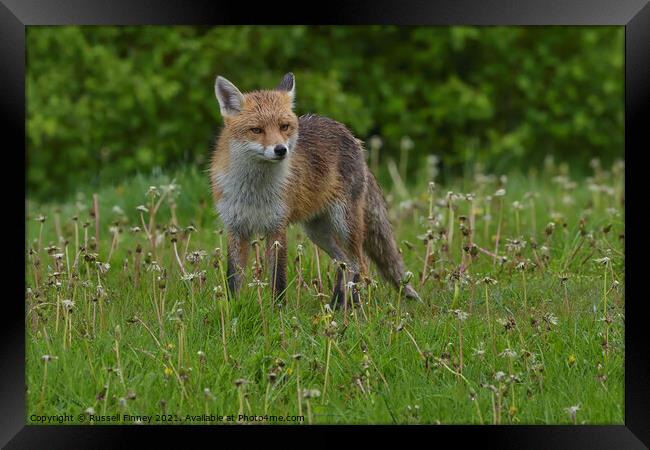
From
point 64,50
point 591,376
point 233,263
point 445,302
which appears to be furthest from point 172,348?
point 64,50

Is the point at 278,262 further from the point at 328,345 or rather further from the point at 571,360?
the point at 571,360

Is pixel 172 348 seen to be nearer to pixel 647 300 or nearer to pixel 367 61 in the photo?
pixel 647 300

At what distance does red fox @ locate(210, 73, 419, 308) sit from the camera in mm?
6332

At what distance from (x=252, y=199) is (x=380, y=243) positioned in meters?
1.17

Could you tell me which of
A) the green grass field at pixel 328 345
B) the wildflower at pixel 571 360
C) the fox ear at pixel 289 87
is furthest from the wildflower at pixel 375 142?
the wildflower at pixel 571 360

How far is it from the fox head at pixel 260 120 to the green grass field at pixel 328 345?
83cm

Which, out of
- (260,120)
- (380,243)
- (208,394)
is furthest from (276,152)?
(208,394)

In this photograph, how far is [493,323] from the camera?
550cm

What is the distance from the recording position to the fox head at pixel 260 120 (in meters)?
6.25

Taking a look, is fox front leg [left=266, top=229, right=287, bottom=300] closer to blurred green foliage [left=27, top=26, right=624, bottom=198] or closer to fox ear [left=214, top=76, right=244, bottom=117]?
fox ear [left=214, top=76, right=244, bottom=117]

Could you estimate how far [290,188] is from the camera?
21.7 feet

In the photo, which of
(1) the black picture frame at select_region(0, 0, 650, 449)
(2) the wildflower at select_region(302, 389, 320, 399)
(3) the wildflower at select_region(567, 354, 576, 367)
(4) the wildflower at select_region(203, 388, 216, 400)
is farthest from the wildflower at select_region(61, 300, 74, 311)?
(3) the wildflower at select_region(567, 354, 576, 367)

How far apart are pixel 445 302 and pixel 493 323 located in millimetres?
508
